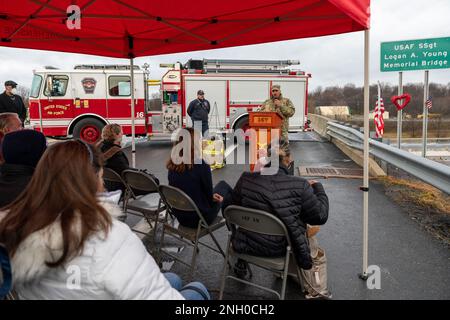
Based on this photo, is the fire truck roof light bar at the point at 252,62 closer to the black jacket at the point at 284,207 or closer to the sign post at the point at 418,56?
the sign post at the point at 418,56

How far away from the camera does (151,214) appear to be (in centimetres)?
427

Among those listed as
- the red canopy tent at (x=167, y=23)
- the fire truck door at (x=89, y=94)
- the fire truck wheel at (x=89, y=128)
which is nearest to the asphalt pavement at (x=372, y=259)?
the red canopy tent at (x=167, y=23)

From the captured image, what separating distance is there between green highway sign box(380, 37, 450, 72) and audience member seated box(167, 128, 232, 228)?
7.90 m

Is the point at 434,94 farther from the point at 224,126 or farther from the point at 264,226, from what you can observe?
the point at 264,226

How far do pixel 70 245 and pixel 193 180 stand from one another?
7.32ft

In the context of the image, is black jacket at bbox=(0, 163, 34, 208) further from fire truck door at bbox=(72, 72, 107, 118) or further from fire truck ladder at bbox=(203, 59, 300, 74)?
fire truck ladder at bbox=(203, 59, 300, 74)

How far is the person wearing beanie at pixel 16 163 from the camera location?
2.73m

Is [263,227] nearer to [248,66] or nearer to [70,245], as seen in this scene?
[70,245]

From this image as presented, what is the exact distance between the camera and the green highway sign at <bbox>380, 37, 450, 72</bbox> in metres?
9.08

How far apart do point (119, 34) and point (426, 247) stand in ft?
16.4

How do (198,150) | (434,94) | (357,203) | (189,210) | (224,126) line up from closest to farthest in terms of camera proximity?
(189,210), (198,150), (357,203), (224,126), (434,94)

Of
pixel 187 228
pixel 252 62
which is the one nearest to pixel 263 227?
pixel 187 228

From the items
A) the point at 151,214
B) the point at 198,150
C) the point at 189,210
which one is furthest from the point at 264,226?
the point at 151,214
